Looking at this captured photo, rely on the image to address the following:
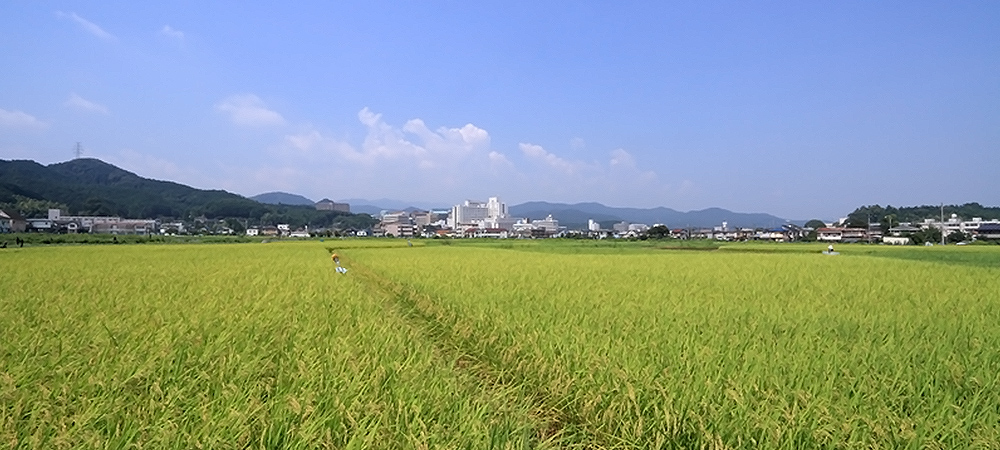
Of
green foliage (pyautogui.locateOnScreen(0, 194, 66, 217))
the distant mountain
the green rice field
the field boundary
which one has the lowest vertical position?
the field boundary

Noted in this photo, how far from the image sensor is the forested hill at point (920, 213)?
4392 inches

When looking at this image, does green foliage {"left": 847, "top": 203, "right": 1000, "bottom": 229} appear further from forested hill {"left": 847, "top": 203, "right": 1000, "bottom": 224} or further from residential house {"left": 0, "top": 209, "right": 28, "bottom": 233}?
residential house {"left": 0, "top": 209, "right": 28, "bottom": 233}

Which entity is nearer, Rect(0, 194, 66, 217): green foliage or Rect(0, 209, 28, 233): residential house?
Rect(0, 209, 28, 233): residential house

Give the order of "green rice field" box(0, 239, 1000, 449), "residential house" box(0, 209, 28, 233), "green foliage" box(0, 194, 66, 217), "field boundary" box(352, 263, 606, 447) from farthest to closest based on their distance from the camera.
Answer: "green foliage" box(0, 194, 66, 217), "residential house" box(0, 209, 28, 233), "field boundary" box(352, 263, 606, 447), "green rice field" box(0, 239, 1000, 449)

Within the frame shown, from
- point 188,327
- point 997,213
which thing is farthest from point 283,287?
point 997,213

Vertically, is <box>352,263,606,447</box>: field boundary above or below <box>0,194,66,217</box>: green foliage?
below

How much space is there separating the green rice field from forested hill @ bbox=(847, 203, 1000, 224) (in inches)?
4834

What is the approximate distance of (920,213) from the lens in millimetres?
118750

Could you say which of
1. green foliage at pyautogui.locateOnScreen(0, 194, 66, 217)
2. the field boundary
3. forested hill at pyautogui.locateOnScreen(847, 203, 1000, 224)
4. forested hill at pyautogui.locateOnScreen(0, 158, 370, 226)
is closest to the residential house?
green foliage at pyautogui.locateOnScreen(0, 194, 66, 217)

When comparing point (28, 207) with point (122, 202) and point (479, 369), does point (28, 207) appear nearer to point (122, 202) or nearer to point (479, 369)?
point (122, 202)

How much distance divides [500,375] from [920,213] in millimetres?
147951

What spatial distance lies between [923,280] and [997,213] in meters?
141

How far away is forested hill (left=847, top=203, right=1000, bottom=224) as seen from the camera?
366ft

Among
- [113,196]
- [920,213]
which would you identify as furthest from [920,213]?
[113,196]
